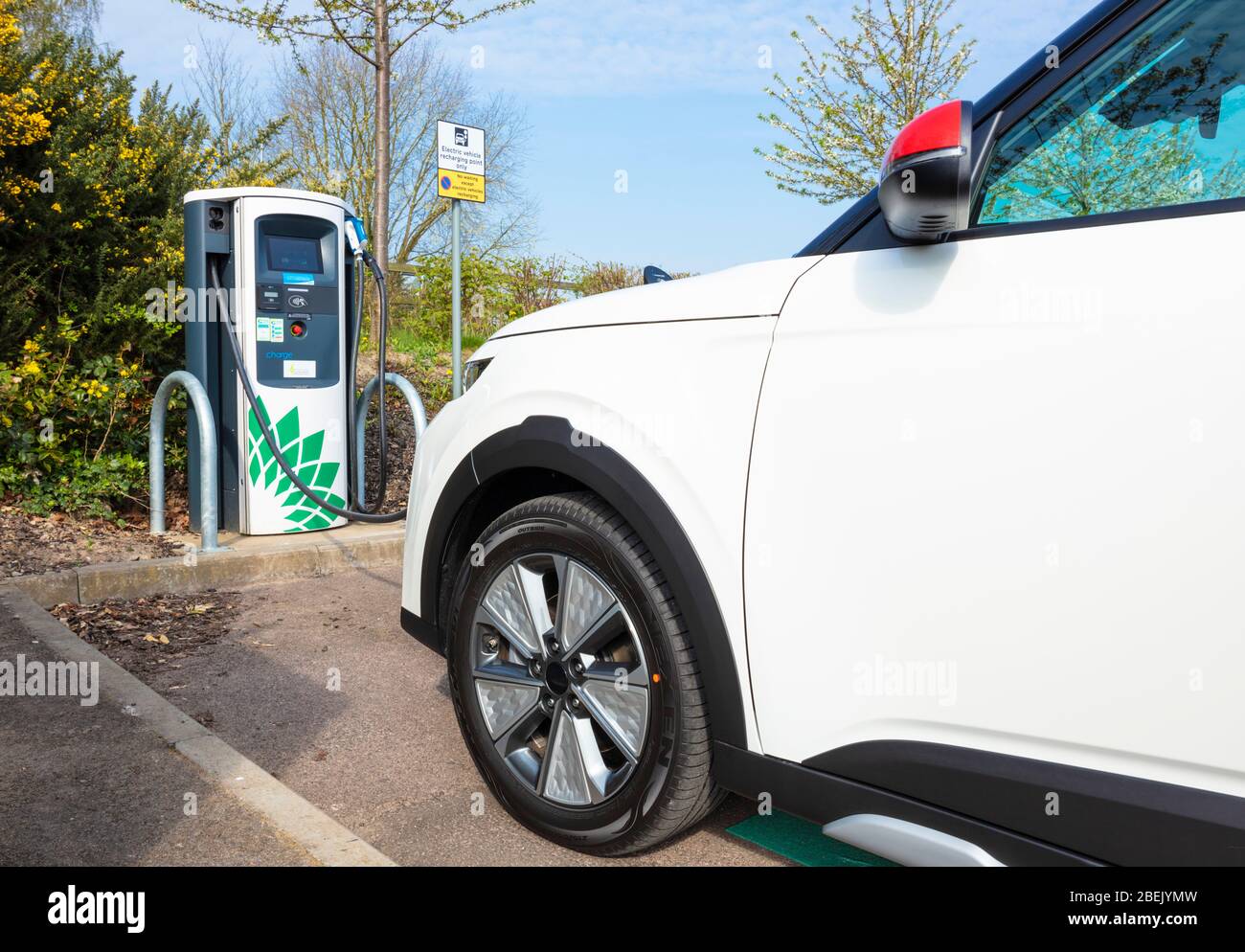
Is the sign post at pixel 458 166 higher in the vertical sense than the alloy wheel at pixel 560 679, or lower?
higher

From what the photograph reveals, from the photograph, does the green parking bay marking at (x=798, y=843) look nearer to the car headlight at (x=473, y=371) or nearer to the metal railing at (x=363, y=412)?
the car headlight at (x=473, y=371)

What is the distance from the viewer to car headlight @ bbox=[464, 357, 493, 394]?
114 inches

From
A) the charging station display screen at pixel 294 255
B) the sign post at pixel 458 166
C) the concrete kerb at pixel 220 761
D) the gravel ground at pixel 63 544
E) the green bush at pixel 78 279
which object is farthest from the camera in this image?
the sign post at pixel 458 166

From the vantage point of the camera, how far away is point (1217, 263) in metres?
1.44

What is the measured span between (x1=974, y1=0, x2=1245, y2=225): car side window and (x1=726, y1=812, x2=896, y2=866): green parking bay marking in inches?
61.2

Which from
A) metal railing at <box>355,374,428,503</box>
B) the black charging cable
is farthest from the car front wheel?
metal railing at <box>355,374,428,503</box>

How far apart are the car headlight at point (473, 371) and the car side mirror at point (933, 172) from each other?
1.46 metres

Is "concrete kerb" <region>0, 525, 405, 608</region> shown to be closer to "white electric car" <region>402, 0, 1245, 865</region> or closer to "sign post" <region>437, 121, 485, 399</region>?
"sign post" <region>437, 121, 485, 399</region>

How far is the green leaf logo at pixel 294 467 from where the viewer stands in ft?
18.8

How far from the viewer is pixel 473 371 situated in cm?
299

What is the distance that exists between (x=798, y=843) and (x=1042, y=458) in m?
1.42

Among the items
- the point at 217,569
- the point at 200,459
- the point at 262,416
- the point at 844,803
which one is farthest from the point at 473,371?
the point at 200,459

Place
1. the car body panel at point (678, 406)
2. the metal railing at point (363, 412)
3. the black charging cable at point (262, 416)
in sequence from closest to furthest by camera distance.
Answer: the car body panel at point (678, 406), the black charging cable at point (262, 416), the metal railing at point (363, 412)

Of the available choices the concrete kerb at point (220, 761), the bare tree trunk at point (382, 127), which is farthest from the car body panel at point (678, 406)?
the bare tree trunk at point (382, 127)
